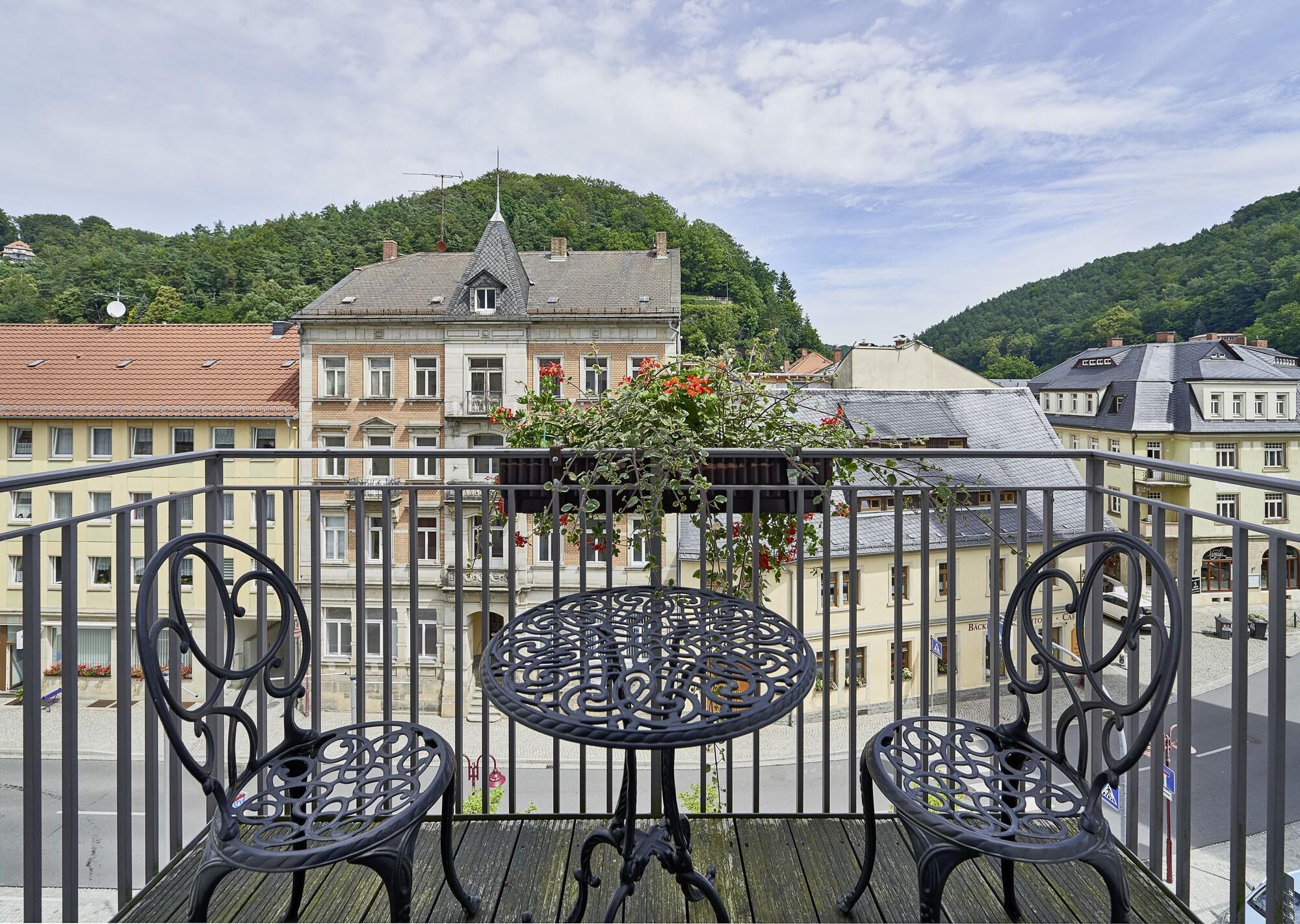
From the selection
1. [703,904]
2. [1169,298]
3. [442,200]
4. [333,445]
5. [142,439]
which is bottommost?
[703,904]

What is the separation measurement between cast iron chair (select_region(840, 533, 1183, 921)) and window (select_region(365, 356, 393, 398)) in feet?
50.3

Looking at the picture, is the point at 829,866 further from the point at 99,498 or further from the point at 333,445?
the point at 99,498

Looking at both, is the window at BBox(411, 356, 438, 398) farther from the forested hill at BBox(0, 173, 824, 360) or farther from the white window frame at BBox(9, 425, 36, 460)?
the white window frame at BBox(9, 425, 36, 460)

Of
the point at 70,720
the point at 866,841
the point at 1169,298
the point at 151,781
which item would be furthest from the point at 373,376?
the point at 1169,298

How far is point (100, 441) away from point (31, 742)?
17.8 metres

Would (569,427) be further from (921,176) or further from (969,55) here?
(921,176)

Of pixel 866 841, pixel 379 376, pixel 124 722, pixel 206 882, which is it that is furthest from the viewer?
pixel 379 376

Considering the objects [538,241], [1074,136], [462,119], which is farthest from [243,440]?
[1074,136]

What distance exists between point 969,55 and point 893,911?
15.5 meters

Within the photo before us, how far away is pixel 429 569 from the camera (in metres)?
13.7

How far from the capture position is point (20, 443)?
1545 cm

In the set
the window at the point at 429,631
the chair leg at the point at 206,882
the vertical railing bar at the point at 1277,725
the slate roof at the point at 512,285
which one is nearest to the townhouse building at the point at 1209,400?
the slate roof at the point at 512,285

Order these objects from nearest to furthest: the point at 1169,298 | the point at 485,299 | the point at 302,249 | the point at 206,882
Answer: the point at 206,882 → the point at 485,299 → the point at 302,249 → the point at 1169,298

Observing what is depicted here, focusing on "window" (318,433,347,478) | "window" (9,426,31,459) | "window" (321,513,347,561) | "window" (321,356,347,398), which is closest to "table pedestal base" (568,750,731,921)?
"window" (321,513,347,561)
